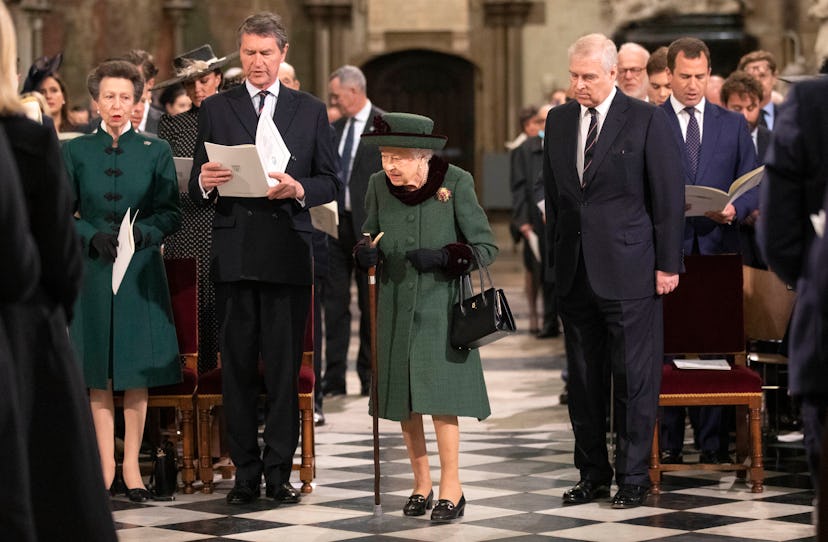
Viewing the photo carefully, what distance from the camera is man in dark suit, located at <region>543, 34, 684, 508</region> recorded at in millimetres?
6320

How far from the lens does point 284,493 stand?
6473mm

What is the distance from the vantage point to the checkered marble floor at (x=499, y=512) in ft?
19.0

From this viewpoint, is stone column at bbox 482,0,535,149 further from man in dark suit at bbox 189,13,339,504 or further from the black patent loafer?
the black patent loafer

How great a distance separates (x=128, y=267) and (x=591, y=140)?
1.96 m

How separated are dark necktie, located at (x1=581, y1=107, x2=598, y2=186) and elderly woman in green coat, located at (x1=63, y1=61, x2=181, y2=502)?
66.9 inches

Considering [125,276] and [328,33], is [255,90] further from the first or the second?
[328,33]

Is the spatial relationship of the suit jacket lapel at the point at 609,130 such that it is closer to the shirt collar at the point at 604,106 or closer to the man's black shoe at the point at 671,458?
the shirt collar at the point at 604,106

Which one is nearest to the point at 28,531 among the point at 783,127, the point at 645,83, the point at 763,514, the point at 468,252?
the point at 783,127

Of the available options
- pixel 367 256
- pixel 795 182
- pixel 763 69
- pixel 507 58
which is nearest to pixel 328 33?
pixel 507 58

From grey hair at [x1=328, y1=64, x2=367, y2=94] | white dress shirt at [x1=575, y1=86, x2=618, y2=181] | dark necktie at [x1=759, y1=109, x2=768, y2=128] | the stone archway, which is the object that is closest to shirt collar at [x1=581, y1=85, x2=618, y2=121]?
white dress shirt at [x1=575, y1=86, x2=618, y2=181]

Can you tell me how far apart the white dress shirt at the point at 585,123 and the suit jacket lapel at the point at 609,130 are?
0.02 meters

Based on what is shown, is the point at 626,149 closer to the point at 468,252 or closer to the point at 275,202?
the point at 468,252

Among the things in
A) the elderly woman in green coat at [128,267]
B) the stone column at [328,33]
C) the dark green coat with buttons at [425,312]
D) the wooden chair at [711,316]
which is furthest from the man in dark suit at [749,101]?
the stone column at [328,33]

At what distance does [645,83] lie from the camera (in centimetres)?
822
